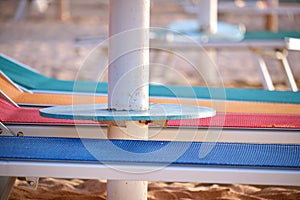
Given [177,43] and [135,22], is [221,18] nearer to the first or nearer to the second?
[177,43]

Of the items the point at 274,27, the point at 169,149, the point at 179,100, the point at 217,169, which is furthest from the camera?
the point at 274,27

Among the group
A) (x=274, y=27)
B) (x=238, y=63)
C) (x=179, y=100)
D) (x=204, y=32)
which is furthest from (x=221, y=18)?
(x=179, y=100)

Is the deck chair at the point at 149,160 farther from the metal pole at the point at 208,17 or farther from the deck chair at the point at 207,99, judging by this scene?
the metal pole at the point at 208,17

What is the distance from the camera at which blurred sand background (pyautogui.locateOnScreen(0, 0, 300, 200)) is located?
3.37 meters

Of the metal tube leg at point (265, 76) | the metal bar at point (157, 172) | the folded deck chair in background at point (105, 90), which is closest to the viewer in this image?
the metal bar at point (157, 172)

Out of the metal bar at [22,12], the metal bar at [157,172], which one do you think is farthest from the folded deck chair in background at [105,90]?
the metal bar at [22,12]

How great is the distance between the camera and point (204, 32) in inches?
278

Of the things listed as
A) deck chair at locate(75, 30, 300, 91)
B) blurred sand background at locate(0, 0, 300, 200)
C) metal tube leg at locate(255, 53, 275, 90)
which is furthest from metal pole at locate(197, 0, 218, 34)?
metal tube leg at locate(255, 53, 275, 90)

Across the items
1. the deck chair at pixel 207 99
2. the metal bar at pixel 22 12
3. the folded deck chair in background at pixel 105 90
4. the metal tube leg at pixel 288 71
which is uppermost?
the metal bar at pixel 22 12

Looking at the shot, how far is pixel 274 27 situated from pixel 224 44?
22.6ft

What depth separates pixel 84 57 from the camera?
31.4 ft

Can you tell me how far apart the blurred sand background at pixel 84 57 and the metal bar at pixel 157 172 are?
98 cm

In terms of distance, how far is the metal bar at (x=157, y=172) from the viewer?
2197 mm

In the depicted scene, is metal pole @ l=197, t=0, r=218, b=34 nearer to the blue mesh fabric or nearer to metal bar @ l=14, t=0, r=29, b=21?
the blue mesh fabric
